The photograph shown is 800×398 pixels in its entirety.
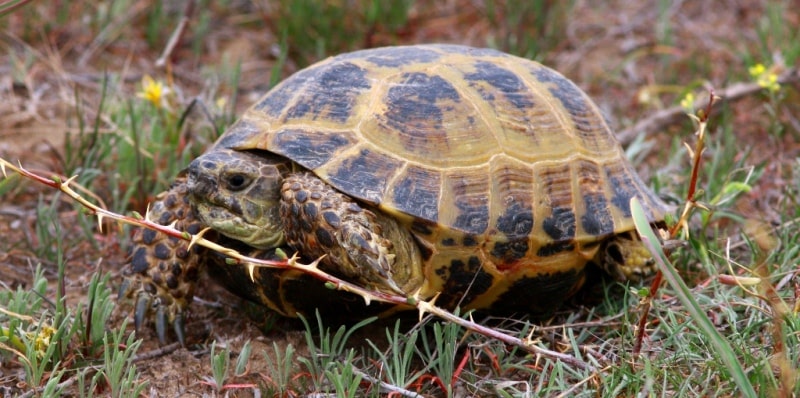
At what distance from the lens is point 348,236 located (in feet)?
8.19

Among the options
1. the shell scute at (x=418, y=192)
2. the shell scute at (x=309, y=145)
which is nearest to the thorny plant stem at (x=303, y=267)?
the shell scute at (x=418, y=192)

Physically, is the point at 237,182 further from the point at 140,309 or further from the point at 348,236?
the point at 140,309

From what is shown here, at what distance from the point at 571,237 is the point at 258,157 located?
1.14 m

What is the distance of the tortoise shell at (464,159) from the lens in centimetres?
268

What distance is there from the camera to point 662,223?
10.6 feet

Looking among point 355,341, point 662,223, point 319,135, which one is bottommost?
point 355,341

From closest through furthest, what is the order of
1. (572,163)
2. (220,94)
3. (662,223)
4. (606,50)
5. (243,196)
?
(243,196) < (572,163) < (662,223) < (220,94) < (606,50)

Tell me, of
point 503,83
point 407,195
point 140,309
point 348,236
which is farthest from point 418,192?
point 140,309

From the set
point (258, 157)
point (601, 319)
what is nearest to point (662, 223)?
point (601, 319)

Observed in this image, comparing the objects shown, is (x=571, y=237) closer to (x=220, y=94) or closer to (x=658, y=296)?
(x=658, y=296)

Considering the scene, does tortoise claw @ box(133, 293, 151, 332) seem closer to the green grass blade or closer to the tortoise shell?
the tortoise shell

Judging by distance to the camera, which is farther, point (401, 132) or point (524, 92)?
point (524, 92)

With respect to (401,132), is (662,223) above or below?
below

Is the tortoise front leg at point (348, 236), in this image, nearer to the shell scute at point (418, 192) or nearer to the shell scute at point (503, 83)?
the shell scute at point (418, 192)
